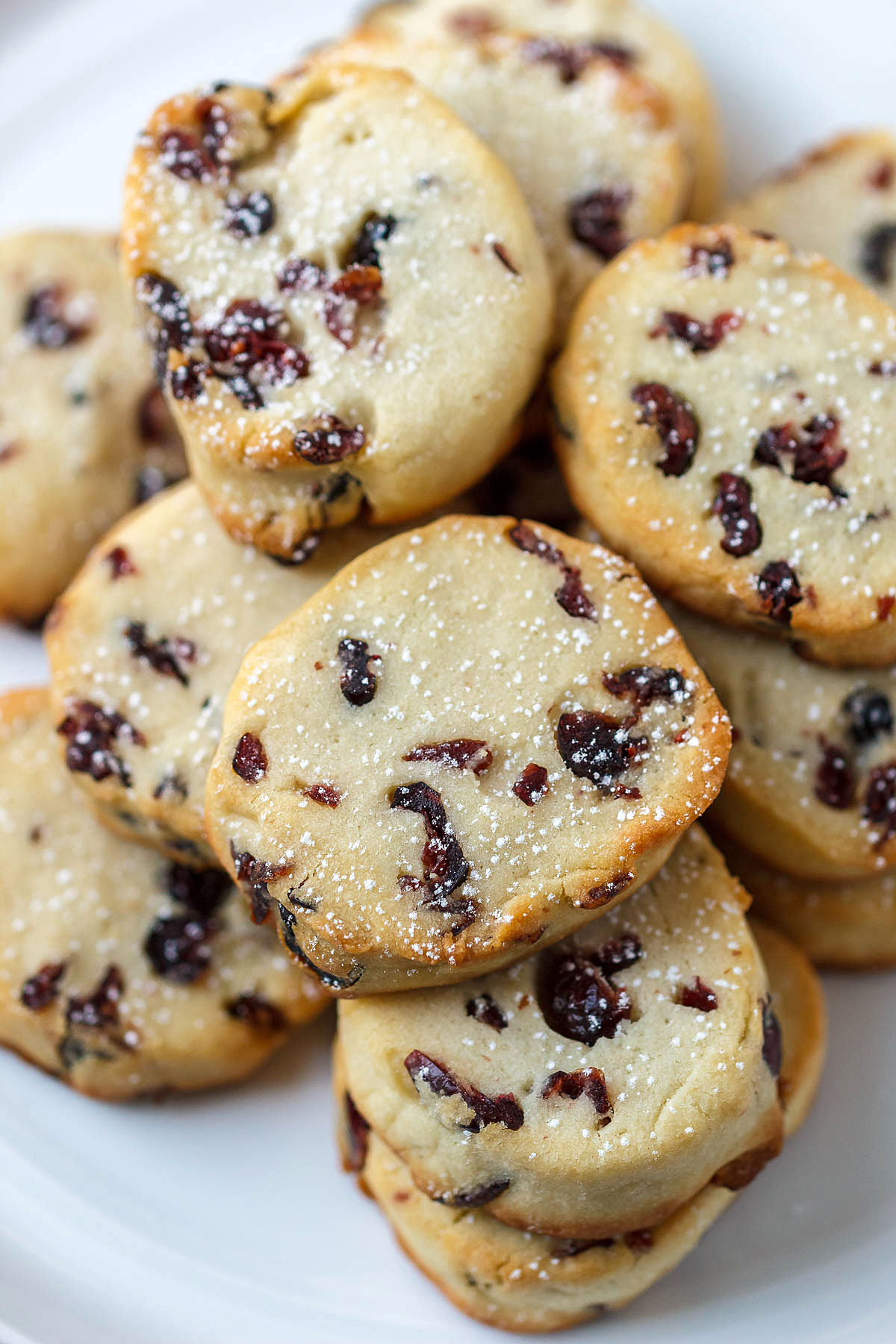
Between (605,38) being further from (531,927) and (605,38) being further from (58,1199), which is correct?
(58,1199)

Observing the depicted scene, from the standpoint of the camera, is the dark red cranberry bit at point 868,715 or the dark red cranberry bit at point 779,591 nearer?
the dark red cranberry bit at point 779,591

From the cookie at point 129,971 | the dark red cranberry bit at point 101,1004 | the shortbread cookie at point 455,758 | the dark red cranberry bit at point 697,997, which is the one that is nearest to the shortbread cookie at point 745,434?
the shortbread cookie at point 455,758

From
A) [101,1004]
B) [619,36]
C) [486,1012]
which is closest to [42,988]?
[101,1004]

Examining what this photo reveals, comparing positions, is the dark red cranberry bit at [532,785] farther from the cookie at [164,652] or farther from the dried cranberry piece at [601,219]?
the dried cranberry piece at [601,219]

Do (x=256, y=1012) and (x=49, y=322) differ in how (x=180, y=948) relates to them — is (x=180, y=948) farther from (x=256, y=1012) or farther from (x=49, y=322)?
(x=49, y=322)

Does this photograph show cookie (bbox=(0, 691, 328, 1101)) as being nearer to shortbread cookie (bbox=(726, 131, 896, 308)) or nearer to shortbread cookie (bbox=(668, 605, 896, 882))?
shortbread cookie (bbox=(668, 605, 896, 882))

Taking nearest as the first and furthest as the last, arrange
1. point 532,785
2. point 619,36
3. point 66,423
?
point 532,785
point 66,423
point 619,36
